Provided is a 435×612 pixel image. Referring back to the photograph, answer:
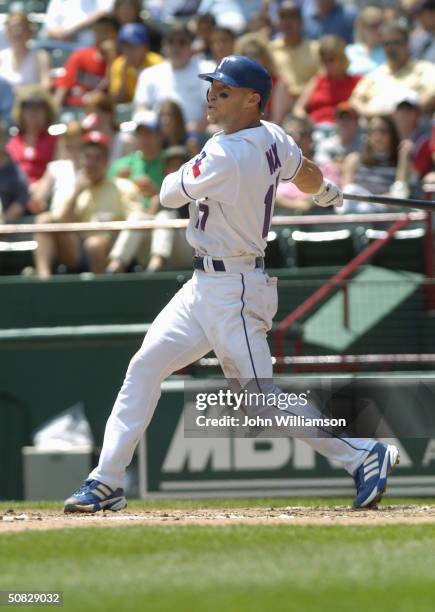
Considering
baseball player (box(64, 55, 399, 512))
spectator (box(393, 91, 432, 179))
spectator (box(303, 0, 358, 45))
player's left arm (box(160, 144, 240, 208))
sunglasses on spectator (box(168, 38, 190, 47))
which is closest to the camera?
player's left arm (box(160, 144, 240, 208))

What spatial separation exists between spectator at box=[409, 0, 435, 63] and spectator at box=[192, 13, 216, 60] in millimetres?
2122

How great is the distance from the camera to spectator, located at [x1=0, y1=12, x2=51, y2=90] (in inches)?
570

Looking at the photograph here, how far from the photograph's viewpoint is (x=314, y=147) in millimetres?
12320

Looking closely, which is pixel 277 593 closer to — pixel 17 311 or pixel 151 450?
pixel 151 450

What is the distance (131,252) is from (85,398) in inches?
47.5

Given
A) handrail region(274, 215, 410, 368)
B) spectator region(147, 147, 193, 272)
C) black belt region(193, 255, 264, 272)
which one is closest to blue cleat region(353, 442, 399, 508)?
black belt region(193, 255, 264, 272)

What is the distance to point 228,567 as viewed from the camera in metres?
5.19

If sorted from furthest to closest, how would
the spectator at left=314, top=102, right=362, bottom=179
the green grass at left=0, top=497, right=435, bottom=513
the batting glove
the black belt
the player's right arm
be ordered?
the spectator at left=314, top=102, right=362, bottom=179
the green grass at left=0, top=497, right=435, bottom=513
the batting glove
the player's right arm
the black belt

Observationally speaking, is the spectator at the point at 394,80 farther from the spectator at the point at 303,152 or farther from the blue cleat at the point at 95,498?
the blue cleat at the point at 95,498

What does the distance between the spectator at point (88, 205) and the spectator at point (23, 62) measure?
3067mm

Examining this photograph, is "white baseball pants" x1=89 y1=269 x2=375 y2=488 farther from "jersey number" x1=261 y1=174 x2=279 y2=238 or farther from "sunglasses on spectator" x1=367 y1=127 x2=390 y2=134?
"sunglasses on spectator" x1=367 y1=127 x2=390 y2=134

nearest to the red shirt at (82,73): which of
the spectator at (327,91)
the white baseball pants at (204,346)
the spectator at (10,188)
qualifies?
the spectator at (327,91)

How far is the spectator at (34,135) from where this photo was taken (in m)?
12.9

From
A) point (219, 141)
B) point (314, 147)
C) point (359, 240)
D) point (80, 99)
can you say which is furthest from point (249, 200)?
point (80, 99)
